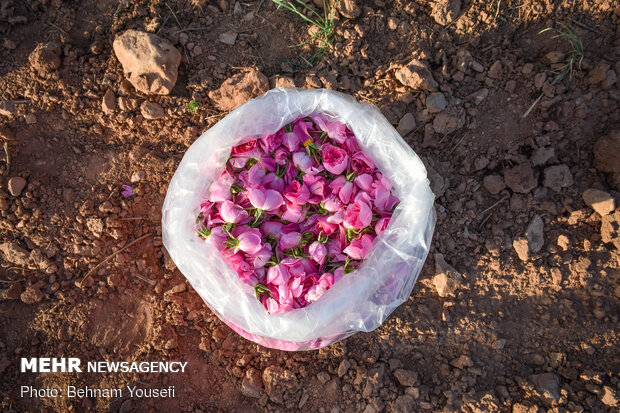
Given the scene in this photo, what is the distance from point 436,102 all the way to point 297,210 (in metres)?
0.79

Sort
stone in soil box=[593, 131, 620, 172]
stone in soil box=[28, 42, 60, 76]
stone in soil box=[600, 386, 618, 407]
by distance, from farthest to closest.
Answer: stone in soil box=[28, 42, 60, 76] < stone in soil box=[593, 131, 620, 172] < stone in soil box=[600, 386, 618, 407]

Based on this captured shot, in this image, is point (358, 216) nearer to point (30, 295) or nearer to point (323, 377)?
point (323, 377)

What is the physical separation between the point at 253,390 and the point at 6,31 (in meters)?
2.08

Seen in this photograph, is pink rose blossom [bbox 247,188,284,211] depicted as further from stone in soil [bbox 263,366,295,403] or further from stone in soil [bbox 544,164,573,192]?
stone in soil [bbox 544,164,573,192]

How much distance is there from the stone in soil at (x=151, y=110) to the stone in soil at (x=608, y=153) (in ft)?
6.57

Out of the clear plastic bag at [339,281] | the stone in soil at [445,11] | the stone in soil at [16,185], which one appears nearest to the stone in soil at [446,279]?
the clear plastic bag at [339,281]

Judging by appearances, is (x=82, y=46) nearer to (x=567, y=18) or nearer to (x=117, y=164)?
(x=117, y=164)

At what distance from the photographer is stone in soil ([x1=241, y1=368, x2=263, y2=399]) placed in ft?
5.90

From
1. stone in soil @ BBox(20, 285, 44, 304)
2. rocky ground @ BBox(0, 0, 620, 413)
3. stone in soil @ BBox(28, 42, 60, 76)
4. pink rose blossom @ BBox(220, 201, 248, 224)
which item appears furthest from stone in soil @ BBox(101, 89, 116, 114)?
stone in soil @ BBox(20, 285, 44, 304)

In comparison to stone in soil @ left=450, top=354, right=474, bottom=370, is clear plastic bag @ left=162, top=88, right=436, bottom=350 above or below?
above

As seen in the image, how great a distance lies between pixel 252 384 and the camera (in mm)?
1804

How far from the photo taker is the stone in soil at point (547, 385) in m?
1.64

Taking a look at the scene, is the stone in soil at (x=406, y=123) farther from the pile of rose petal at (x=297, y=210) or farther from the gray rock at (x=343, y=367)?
the gray rock at (x=343, y=367)

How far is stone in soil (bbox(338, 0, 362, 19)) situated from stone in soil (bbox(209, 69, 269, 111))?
0.47 meters
